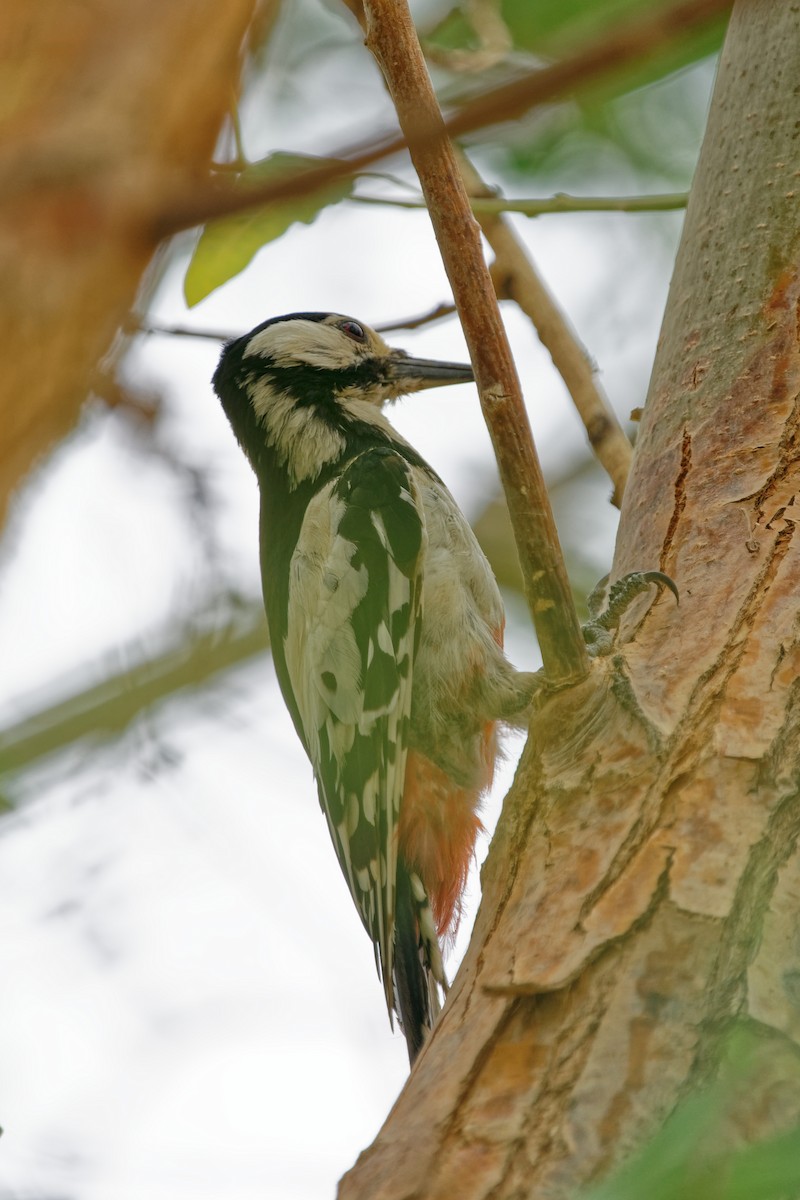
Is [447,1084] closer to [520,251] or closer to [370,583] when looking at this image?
[370,583]

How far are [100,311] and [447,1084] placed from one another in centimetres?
135

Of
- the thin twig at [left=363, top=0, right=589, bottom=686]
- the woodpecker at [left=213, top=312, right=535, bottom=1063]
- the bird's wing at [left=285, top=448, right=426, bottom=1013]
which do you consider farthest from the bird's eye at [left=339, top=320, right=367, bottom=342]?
the thin twig at [left=363, top=0, right=589, bottom=686]

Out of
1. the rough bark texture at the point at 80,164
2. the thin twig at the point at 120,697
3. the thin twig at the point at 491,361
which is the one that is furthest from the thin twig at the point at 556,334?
the rough bark texture at the point at 80,164

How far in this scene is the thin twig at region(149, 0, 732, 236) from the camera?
0.96 m

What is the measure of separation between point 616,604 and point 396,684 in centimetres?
117

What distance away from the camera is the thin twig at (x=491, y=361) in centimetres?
201

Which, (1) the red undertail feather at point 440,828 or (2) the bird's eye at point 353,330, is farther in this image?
(2) the bird's eye at point 353,330

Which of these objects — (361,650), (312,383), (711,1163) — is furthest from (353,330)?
(711,1163)

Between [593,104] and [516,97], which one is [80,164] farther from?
[593,104]

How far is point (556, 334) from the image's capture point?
397 centimetres

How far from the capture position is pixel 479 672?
3760 millimetres

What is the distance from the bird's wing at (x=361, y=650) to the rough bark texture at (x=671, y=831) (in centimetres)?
107

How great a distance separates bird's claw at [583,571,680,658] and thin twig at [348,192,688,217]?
134 centimetres

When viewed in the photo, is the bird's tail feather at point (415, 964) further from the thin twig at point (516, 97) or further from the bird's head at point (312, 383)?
the thin twig at point (516, 97)
